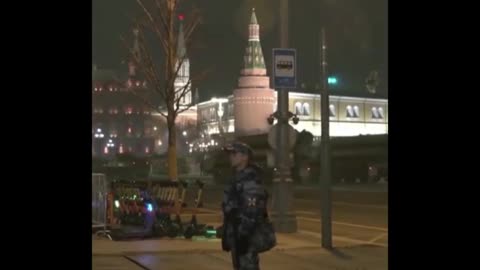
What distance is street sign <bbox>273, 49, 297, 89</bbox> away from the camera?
16.1 meters

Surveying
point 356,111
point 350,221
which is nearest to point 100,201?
point 350,221

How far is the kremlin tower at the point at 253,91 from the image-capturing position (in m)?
138

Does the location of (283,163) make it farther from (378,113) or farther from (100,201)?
(378,113)

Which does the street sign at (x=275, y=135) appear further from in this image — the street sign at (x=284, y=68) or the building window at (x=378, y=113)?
the building window at (x=378, y=113)

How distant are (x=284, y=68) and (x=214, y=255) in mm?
4580

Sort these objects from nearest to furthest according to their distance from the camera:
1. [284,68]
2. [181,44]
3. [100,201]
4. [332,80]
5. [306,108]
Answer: [332,80] < [284,68] < [100,201] < [181,44] < [306,108]

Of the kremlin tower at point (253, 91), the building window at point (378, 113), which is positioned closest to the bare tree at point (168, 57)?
the kremlin tower at point (253, 91)

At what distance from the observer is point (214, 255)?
13.7 m

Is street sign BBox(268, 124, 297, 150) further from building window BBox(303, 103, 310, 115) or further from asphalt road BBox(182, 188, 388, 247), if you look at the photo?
building window BBox(303, 103, 310, 115)

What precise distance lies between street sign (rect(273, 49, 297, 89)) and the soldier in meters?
8.59

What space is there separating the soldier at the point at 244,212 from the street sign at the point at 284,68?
28.2 feet

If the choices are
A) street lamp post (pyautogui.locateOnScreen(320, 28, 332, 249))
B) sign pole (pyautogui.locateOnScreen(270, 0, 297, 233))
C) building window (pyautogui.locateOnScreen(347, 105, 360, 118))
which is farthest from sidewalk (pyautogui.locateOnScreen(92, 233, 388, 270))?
building window (pyautogui.locateOnScreen(347, 105, 360, 118))

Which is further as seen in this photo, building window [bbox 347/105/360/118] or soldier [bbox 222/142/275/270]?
building window [bbox 347/105/360/118]
